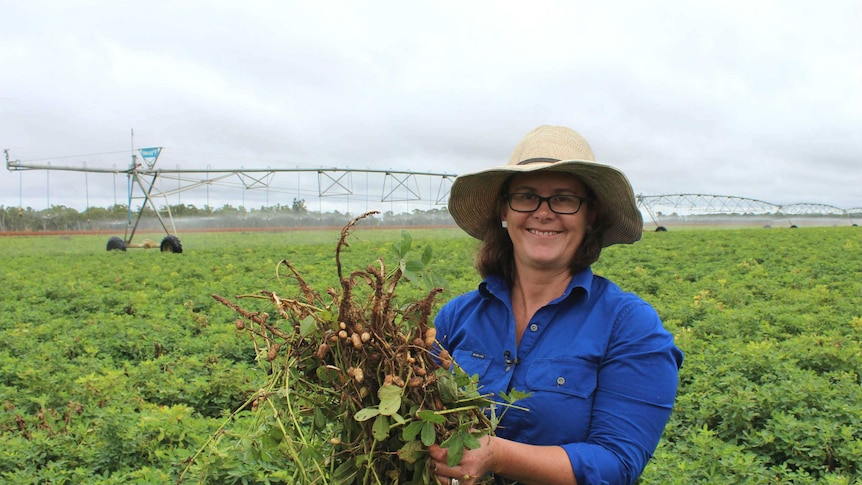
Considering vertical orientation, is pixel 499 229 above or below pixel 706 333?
above

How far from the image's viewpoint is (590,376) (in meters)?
1.84

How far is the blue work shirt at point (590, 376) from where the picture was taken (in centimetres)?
176

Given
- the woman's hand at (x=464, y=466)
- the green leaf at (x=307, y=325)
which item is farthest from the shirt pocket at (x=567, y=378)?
the green leaf at (x=307, y=325)

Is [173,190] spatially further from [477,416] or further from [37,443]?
[477,416]

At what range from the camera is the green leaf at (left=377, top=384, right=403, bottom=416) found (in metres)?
1.40

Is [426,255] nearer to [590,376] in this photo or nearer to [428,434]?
[428,434]

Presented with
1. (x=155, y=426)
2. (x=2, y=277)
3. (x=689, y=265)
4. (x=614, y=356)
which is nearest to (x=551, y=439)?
(x=614, y=356)

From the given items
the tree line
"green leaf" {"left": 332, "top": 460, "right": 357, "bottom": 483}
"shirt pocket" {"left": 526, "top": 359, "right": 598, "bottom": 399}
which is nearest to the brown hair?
"shirt pocket" {"left": 526, "top": 359, "right": 598, "bottom": 399}

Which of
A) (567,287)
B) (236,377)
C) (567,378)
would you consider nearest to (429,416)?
(567,378)

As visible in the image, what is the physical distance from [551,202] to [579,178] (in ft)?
0.43

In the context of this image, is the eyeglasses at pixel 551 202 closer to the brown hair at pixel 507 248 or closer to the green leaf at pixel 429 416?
the brown hair at pixel 507 248

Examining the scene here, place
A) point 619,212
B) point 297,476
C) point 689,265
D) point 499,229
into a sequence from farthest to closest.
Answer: point 689,265 → point 499,229 → point 619,212 → point 297,476

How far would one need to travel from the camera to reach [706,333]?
677cm

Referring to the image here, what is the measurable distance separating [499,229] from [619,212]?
1.45 ft
